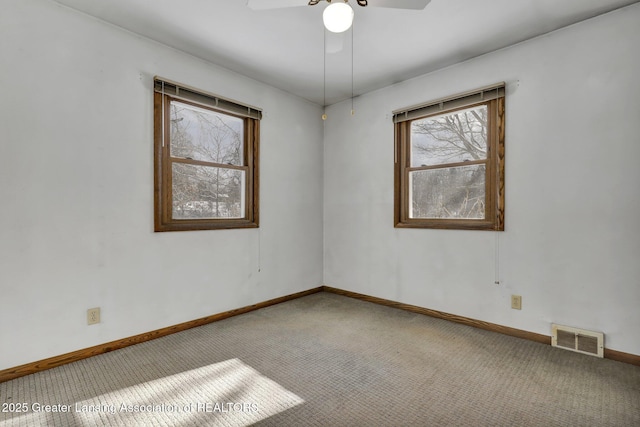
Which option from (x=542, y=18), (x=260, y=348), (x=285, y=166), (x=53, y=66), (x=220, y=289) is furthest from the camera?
(x=285, y=166)

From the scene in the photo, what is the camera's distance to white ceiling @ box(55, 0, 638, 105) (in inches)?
86.0

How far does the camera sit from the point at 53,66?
2133mm

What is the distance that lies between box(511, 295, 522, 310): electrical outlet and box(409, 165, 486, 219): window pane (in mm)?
748

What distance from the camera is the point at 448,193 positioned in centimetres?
315

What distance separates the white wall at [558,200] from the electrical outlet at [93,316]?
9.24ft

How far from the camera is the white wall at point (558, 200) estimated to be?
2.19m

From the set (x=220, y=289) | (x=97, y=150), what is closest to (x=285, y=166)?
(x=220, y=289)

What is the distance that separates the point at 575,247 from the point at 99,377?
3514 millimetres

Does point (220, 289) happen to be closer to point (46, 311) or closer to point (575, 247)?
point (46, 311)

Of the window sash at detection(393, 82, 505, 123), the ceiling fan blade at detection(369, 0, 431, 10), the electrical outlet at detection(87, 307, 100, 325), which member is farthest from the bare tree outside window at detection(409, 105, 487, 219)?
the electrical outlet at detection(87, 307, 100, 325)

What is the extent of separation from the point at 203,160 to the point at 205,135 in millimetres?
256

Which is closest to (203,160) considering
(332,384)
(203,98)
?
(203,98)

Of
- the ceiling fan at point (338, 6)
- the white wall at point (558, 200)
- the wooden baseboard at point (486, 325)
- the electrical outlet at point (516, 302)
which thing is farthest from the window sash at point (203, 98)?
the electrical outlet at point (516, 302)

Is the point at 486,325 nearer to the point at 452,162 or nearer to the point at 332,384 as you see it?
the point at 452,162
